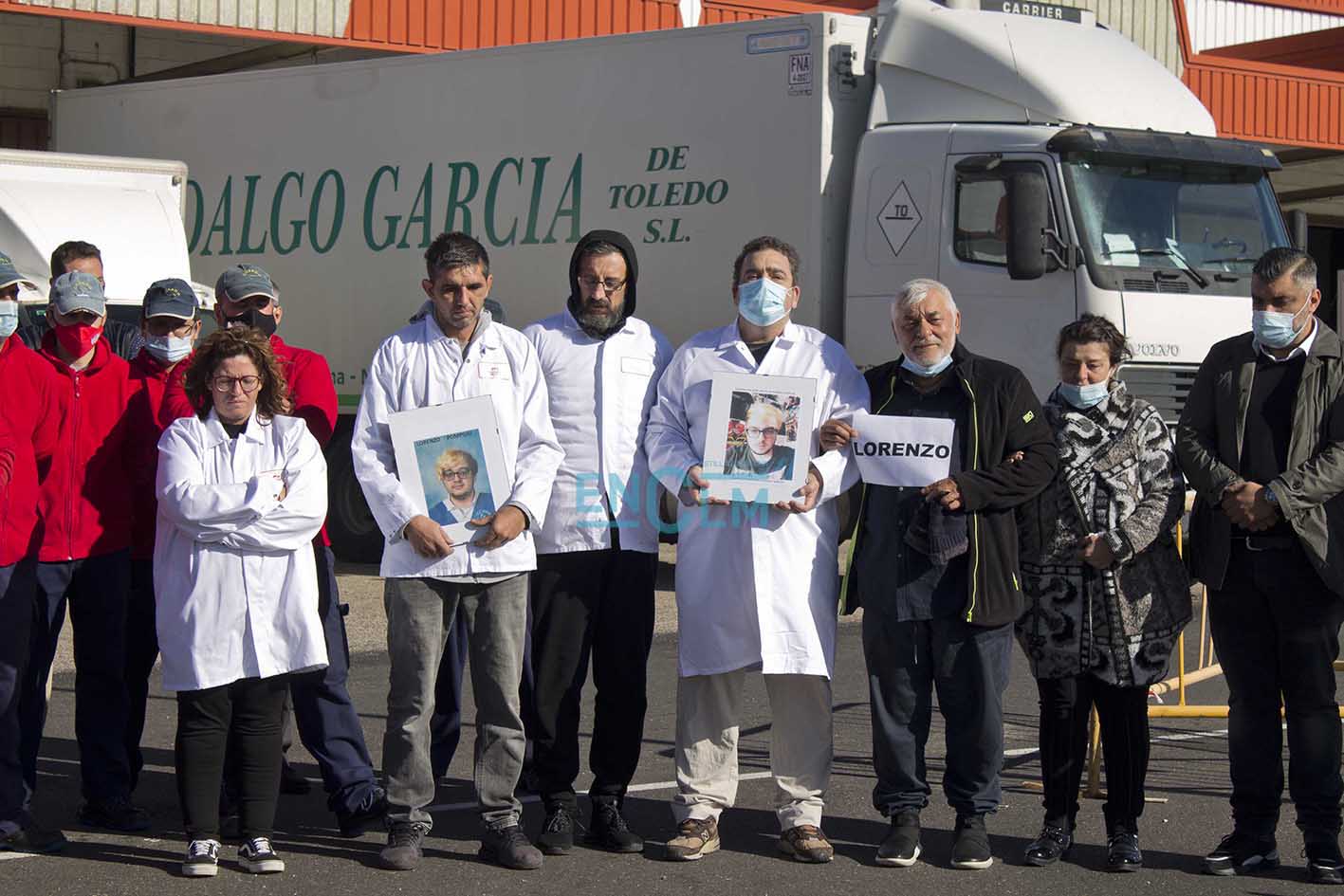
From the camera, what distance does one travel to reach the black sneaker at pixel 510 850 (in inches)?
232

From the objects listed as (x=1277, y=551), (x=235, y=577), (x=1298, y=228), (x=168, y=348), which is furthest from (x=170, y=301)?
(x=1298, y=228)

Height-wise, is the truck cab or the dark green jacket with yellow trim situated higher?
the truck cab

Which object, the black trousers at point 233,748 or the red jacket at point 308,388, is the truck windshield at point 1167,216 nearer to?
the red jacket at point 308,388

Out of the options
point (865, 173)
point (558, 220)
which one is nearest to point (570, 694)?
point (865, 173)

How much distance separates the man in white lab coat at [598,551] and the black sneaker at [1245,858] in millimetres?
1890

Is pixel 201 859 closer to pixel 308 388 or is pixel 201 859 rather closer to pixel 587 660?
pixel 587 660

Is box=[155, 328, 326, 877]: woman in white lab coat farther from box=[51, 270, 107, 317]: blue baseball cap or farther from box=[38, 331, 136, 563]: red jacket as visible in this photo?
box=[51, 270, 107, 317]: blue baseball cap

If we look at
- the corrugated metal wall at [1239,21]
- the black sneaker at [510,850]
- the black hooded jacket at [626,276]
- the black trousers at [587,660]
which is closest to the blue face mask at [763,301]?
the black hooded jacket at [626,276]

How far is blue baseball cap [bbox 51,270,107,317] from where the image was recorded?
6164mm

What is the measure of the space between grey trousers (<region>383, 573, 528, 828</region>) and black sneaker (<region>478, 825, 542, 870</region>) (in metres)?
0.04

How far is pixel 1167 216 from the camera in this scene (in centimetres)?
1166

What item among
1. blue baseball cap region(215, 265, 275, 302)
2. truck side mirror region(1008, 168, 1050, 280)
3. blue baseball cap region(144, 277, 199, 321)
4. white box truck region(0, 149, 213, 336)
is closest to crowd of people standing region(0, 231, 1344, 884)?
blue baseball cap region(144, 277, 199, 321)

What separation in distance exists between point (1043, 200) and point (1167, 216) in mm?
887

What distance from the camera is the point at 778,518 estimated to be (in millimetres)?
6152
